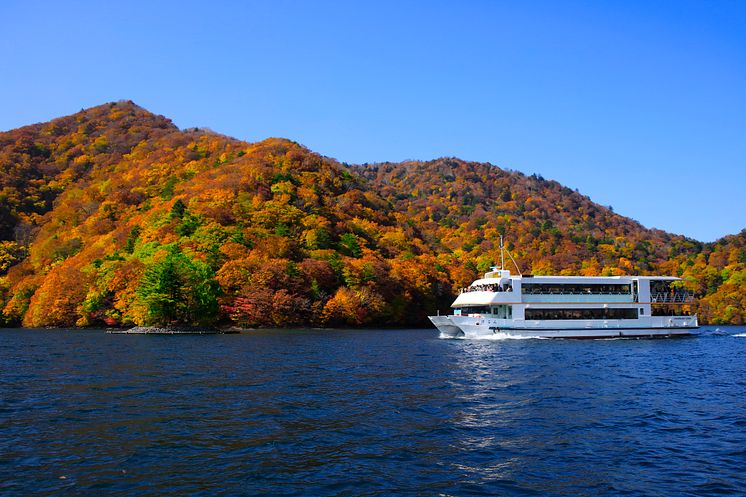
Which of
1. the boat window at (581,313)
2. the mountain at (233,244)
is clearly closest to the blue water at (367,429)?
the boat window at (581,313)

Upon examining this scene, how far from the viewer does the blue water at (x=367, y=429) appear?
565 inches

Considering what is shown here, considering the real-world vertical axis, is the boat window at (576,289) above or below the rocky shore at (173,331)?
above

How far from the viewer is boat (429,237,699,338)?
61.7m

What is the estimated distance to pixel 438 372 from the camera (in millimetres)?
34062

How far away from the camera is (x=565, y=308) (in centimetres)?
6328

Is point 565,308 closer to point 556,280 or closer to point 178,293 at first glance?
point 556,280

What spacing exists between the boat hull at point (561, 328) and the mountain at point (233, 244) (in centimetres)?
3453

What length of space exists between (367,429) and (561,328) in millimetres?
47749

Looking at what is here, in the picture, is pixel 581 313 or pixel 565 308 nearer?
pixel 565 308

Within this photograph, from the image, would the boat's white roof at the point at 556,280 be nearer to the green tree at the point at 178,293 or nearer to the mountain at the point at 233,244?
the mountain at the point at 233,244

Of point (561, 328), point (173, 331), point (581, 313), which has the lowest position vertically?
point (173, 331)

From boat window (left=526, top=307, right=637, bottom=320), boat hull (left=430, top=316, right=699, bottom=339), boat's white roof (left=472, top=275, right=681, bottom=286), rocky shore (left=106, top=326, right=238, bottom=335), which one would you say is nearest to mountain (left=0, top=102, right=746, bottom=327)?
rocky shore (left=106, top=326, right=238, bottom=335)

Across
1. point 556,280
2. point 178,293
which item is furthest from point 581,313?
point 178,293

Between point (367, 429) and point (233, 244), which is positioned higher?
point (233, 244)
